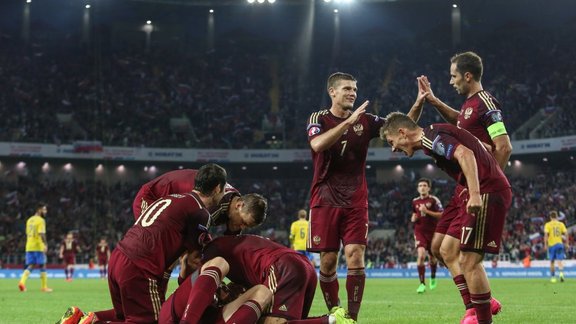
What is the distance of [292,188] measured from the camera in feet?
167

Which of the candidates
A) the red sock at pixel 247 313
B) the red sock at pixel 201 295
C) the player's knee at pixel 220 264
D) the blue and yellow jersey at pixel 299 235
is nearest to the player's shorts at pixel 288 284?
the red sock at pixel 247 313

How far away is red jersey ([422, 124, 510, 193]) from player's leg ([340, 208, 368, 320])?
1.57 m

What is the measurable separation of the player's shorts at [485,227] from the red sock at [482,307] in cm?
42

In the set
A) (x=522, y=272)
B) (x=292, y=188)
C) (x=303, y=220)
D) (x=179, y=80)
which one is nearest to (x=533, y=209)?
(x=522, y=272)

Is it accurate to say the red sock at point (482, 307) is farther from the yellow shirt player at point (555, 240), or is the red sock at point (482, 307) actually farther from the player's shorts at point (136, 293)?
the yellow shirt player at point (555, 240)

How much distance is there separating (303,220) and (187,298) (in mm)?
18905

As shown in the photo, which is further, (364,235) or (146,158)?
(146,158)

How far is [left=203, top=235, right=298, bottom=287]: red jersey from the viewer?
259 inches

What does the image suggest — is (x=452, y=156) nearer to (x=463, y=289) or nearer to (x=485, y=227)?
(x=485, y=227)

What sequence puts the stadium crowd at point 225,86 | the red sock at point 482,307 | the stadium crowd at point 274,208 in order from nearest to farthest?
the red sock at point 482,307
the stadium crowd at point 274,208
the stadium crowd at point 225,86

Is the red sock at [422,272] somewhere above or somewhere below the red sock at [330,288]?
below

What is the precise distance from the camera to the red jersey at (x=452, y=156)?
6906 millimetres

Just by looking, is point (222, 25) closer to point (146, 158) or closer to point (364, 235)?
point (146, 158)

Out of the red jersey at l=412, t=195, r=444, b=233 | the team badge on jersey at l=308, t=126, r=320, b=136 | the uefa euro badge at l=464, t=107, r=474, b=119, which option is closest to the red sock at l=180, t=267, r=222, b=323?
the team badge on jersey at l=308, t=126, r=320, b=136
